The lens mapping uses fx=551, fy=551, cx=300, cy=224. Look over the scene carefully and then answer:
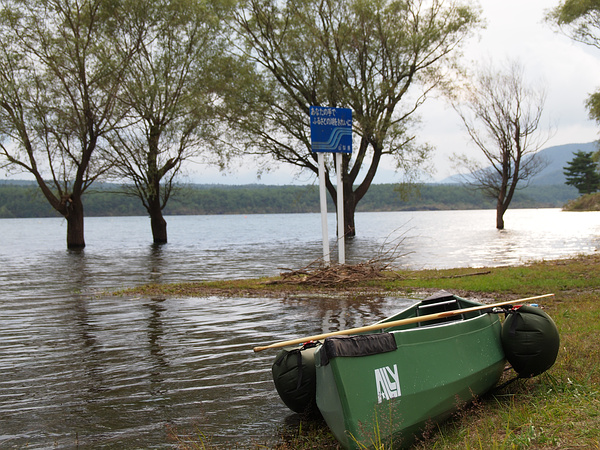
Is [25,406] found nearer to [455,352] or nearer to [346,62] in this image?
[455,352]

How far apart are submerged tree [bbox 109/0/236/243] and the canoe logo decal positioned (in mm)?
31232

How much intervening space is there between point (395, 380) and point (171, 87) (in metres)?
33.2

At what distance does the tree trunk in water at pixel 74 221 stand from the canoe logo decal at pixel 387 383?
1280 inches

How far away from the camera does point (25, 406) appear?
5746 mm

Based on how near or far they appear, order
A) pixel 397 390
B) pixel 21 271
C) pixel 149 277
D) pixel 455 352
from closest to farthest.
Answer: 1. pixel 397 390
2. pixel 455 352
3. pixel 149 277
4. pixel 21 271

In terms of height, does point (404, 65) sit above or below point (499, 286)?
above

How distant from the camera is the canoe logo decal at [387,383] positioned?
4250 mm

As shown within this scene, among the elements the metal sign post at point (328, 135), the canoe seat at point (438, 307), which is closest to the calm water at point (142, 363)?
the canoe seat at point (438, 307)

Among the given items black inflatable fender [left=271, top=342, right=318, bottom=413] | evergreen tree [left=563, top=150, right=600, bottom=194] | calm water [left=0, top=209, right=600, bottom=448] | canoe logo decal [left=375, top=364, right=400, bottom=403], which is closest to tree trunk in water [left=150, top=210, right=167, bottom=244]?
calm water [left=0, top=209, right=600, bottom=448]

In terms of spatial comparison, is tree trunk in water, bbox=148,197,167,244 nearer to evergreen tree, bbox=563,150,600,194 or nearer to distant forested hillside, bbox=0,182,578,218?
evergreen tree, bbox=563,150,600,194

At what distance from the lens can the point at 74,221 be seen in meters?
35.0

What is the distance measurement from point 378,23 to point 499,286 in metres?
26.4

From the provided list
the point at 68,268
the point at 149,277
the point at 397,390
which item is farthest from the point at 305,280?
the point at 68,268

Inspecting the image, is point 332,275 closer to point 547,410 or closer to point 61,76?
point 547,410
